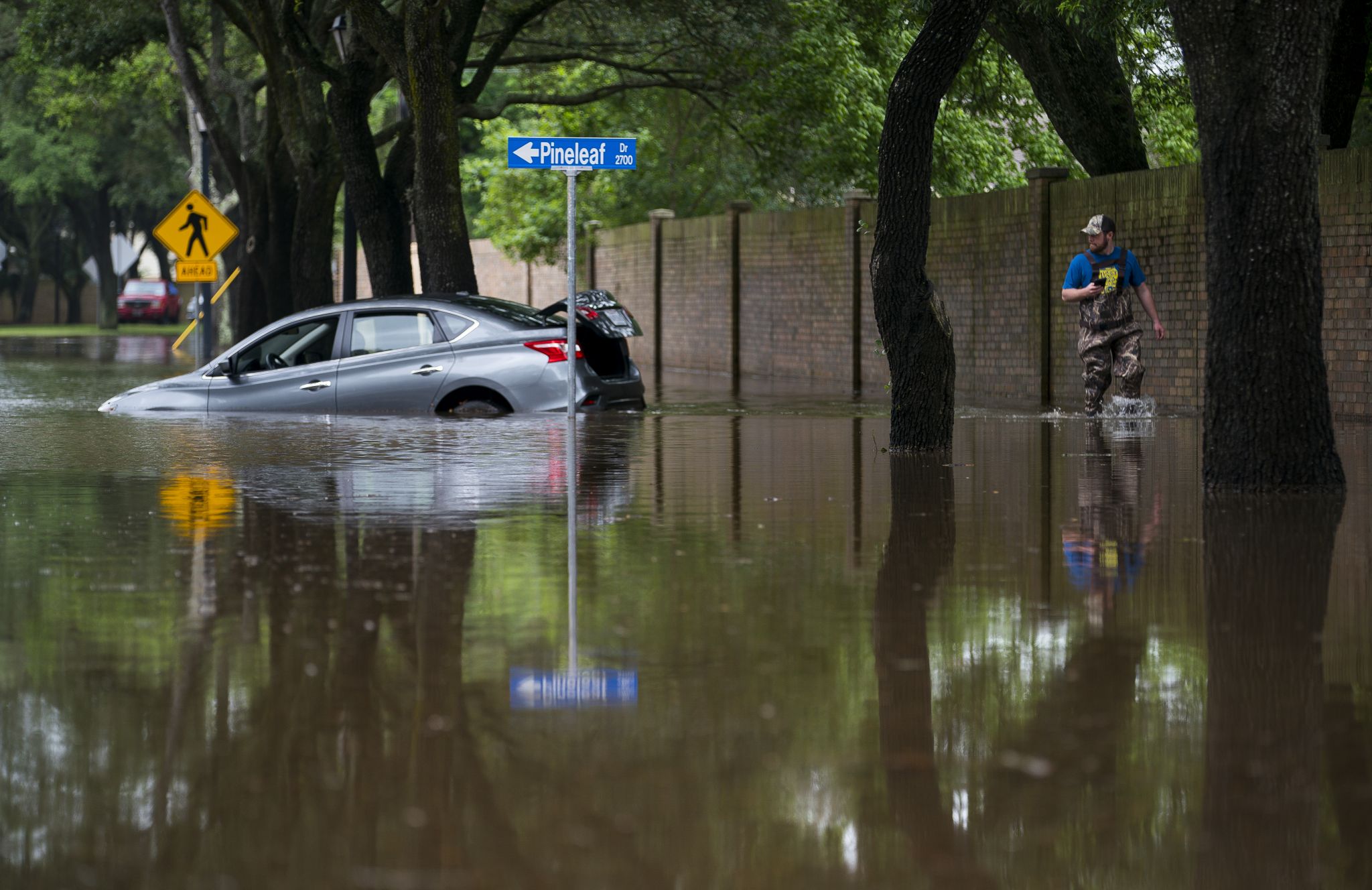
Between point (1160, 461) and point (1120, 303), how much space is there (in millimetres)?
4367

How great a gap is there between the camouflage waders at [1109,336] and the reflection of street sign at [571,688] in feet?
39.7

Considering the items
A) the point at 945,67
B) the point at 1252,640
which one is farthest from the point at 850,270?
the point at 1252,640

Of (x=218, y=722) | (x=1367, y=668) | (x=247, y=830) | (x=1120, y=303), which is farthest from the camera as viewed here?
(x=1120, y=303)

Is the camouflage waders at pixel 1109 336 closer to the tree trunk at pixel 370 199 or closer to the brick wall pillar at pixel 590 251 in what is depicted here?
the tree trunk at pixel 370 199

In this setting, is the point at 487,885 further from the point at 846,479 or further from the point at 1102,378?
the point at 1102,378

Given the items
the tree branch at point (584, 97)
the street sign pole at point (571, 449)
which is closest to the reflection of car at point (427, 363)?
the street sign pole at point (571, 449)

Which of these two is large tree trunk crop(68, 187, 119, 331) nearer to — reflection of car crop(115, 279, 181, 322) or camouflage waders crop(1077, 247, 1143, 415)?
reflection of car crop(115, 279, 181, 322)

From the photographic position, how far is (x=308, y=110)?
96.0ft

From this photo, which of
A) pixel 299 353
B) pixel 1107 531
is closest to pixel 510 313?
pixel 299 353

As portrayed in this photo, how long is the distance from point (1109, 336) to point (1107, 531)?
27.0ft

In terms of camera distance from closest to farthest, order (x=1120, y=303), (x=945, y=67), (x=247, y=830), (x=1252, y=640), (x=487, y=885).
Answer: (x=487, y=885) < (x=247, y=830) < (x=1252, y=640) < (x=945, y=67) < (x=1120, y=303)

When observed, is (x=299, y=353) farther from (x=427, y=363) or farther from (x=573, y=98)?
(x=573, y=98)

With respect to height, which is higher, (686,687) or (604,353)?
(604,353)

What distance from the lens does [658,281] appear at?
36.3 meters
